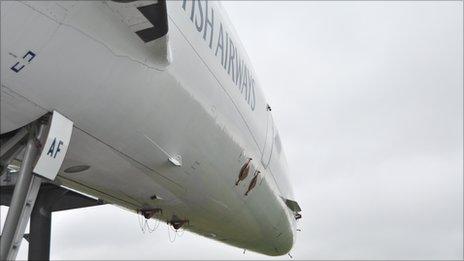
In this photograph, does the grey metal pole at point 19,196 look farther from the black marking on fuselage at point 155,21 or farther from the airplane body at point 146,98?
the black marking on fuselage at point 155,21

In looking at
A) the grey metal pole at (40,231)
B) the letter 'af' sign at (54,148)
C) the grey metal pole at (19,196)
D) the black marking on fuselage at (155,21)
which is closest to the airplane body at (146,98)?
the black marking on fuselage at (155,21)

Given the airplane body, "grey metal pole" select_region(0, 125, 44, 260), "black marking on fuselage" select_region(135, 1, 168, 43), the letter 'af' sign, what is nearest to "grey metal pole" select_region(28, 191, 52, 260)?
the airplane body

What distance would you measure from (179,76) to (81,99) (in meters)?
1.48

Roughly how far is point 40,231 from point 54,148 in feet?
23.6

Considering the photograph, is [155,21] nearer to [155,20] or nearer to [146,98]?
[155,20]

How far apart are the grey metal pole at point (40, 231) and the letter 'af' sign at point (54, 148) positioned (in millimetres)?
6520

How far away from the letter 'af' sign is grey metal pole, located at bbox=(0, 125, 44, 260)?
22 cm

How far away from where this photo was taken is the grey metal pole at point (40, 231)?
11.4 m

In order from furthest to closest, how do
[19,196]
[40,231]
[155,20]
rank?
[40,231]
[19,196]
[155,20]

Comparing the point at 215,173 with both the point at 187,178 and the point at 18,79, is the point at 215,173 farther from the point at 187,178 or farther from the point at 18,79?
the point at 18,79

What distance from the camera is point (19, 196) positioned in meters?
5.35

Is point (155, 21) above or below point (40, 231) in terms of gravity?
above

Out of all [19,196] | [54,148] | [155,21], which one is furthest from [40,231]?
[155,21]

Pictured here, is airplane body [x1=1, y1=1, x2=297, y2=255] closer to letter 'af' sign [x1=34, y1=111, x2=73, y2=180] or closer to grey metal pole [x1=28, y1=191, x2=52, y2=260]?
letter 'af' sign [x1=34, y1=111, x2=73, y2=180]
